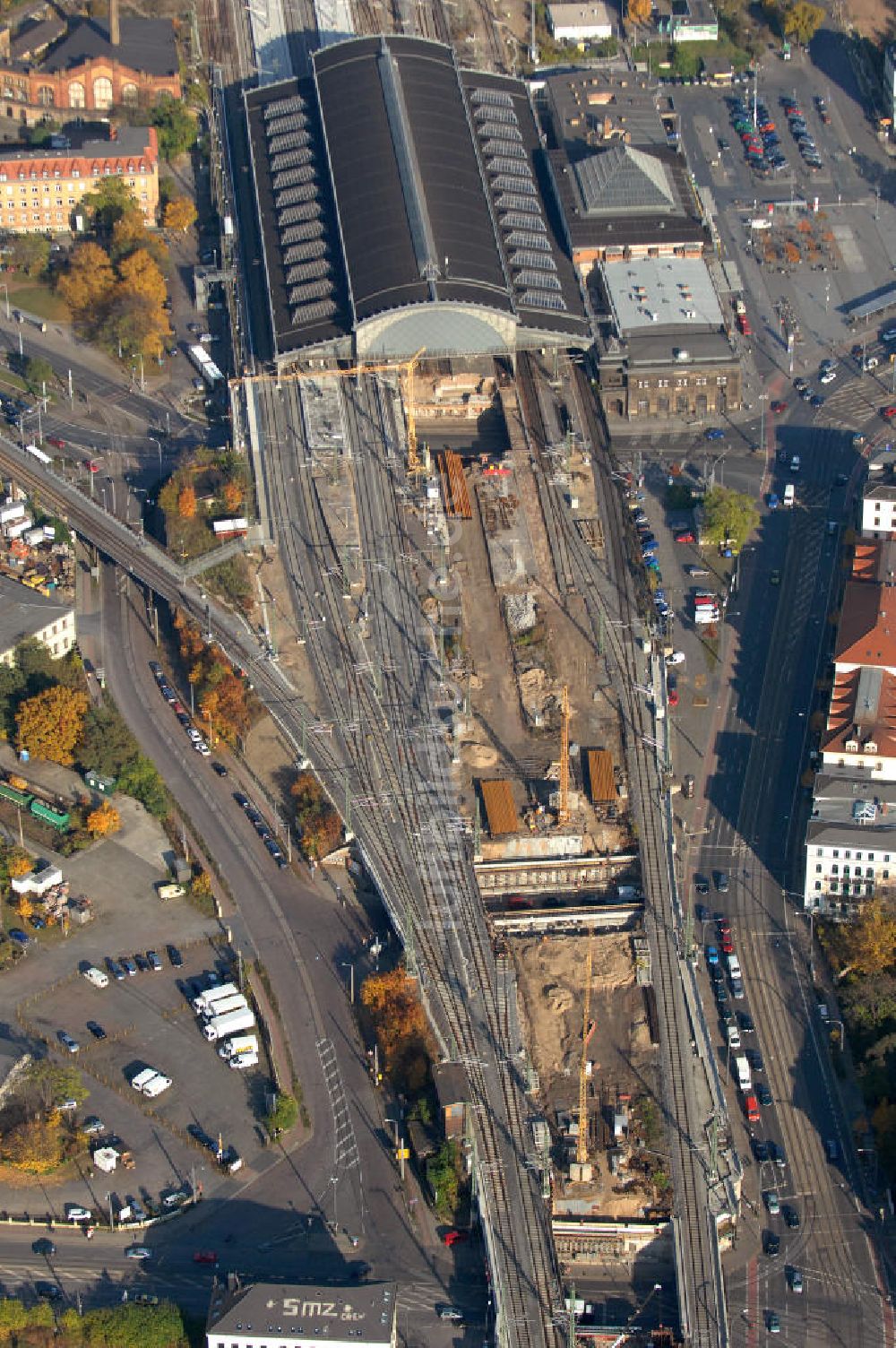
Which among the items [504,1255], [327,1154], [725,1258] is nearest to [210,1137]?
[327,1154]

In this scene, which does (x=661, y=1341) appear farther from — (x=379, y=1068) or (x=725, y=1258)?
(x=379, y=1068)

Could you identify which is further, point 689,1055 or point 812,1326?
point 689,1055

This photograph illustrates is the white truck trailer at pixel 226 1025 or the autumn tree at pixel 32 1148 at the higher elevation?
the white truck trailer at pixel 226 1025

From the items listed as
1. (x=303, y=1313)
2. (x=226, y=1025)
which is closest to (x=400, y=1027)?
(x=226, y=1025)

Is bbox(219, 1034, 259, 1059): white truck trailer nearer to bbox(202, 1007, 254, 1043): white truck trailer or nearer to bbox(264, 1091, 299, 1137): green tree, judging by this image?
bbox(202, 1007, 254, 1043): white truck trailer

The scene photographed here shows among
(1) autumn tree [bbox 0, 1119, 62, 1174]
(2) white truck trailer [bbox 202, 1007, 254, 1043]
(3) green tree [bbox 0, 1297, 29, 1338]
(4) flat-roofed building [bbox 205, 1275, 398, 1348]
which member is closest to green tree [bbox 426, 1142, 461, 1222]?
(4) flat-roofed building [bbox 205, 1275, 398, 1348]

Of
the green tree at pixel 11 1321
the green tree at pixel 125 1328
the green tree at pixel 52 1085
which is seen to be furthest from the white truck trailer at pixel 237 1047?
the green tree at pixel 11 1321

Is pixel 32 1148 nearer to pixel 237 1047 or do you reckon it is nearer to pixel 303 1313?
pixel 237 1047

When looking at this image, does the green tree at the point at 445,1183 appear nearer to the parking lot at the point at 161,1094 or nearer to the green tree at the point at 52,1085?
the parking lot at the point at 161,1094
